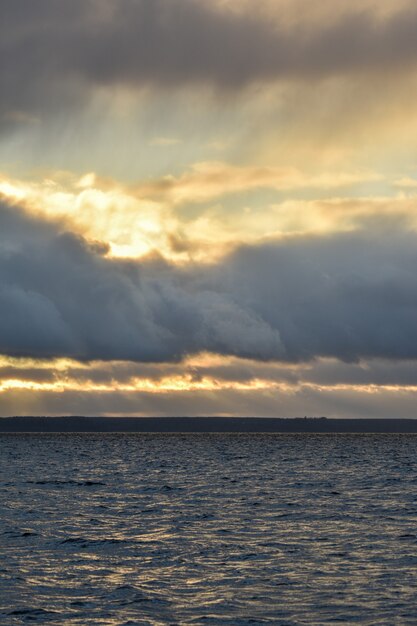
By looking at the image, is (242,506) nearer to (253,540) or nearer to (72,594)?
(253,540)

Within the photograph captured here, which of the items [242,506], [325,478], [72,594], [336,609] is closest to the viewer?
[336,609]

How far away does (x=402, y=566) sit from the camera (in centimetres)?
3900

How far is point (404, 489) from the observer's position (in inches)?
3273

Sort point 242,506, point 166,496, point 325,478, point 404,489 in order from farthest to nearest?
point 325,478 < point 404,489 < point 166,496 < point 242,506

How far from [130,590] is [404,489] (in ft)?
177

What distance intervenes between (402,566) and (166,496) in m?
39.0

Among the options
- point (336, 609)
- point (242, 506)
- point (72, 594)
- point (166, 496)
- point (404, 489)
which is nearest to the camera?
point (336, 609)

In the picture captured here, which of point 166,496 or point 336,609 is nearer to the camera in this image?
point 336,609

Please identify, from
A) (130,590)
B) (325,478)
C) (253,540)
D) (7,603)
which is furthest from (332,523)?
(325,478)

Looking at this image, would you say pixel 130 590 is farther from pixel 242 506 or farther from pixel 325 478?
pixel 325 478

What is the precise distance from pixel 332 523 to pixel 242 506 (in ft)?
40.0

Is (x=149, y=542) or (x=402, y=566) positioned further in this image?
(x=149, y=542)

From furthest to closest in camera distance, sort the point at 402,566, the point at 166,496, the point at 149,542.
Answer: the point at 166,496 < the point at 149,542 < the point at 402,566

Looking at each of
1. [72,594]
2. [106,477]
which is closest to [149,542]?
[72,594]
